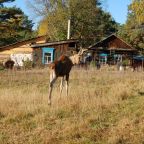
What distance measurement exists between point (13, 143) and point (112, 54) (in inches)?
1918

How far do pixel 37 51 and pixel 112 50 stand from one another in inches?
422

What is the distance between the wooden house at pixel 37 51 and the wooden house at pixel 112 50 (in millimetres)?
4904

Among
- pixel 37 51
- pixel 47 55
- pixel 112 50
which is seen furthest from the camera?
pixel 112 50

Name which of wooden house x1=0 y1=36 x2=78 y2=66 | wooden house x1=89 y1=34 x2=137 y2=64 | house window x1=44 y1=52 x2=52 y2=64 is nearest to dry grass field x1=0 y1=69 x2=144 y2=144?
wooden house x1=0 y1=36 x2=78 y2=66

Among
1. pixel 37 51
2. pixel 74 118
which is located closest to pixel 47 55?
pixel 37 51

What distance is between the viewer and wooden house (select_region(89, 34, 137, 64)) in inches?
2215

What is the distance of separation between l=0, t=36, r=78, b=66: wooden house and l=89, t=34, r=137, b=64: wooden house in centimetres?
490

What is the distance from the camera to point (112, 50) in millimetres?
57531

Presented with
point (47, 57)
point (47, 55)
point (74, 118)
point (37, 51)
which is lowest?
point (74, 118)

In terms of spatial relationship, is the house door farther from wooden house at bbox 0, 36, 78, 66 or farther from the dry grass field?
the dry grass field

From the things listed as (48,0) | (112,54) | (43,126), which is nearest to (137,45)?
(112,54)

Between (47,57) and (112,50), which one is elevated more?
(112,50)

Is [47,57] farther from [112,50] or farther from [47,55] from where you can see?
[112,50]

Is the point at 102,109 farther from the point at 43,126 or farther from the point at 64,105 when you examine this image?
the point at 43,126
